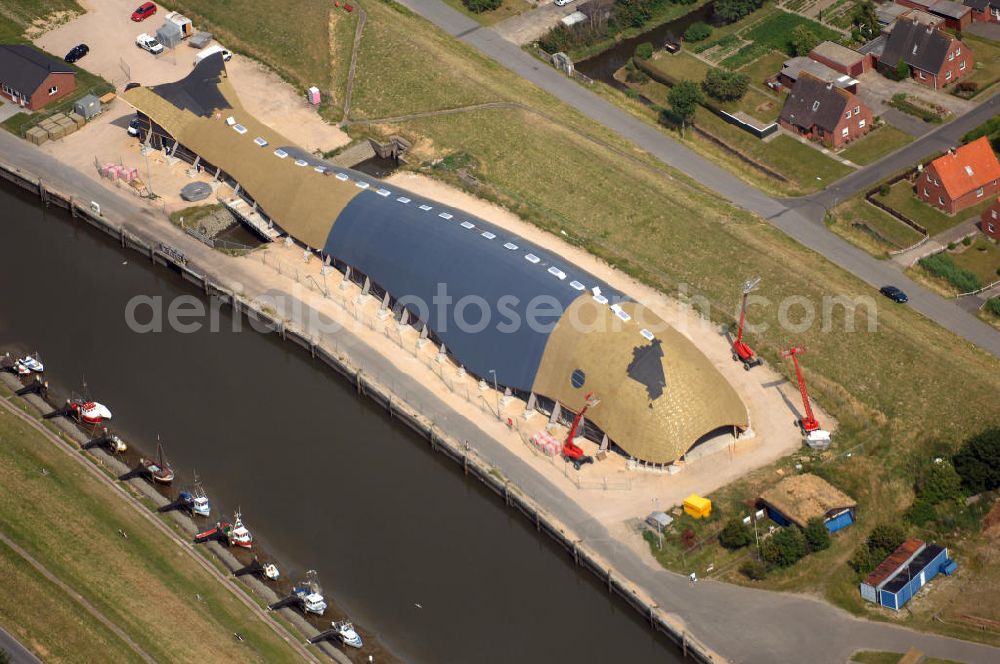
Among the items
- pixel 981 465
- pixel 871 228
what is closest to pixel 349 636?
pixel 981 465

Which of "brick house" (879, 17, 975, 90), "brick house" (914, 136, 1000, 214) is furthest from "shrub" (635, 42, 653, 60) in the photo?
"brick house" (914, 136, 1000, 214)

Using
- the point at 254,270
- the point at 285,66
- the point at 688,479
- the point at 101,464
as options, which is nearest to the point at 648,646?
the point at 688,479

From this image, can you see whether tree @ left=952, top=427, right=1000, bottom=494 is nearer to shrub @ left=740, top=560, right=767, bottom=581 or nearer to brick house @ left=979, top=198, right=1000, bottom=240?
shrub @ left=740, top=560, right=767, bottom=581

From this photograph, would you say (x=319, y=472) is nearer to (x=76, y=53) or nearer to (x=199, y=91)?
(x=199, y=91)

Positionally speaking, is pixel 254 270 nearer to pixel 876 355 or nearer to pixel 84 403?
pixel 84 403

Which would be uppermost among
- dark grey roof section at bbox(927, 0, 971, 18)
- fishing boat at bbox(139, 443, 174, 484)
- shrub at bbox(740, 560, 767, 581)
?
dark grey roof section at bbox(927, 0, 971, 18)

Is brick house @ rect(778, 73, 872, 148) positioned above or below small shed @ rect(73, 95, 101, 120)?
above
